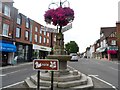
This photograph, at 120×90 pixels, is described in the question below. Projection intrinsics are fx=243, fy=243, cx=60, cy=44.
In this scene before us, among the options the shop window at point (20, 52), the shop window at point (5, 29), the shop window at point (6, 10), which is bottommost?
the shop window at point (20, 52)

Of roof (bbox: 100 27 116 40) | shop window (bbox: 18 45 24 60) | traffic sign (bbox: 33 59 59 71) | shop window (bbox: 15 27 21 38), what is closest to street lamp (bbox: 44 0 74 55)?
traffic sign (bbox: 33 59 59 71)

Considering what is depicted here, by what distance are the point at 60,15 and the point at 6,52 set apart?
27.1 meters

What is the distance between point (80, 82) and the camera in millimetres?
11594

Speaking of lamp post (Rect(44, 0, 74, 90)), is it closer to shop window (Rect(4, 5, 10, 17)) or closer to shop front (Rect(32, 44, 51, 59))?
shop window (Rect(4, 5, 10, 17))

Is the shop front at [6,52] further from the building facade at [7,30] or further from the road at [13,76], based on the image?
the road at [13,76]

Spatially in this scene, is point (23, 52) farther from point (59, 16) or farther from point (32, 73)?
point (59, 16)

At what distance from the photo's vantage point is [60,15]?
12.5 meters

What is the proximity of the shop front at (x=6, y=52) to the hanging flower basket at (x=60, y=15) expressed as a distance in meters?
22.5

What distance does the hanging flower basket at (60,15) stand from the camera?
12.5 metres

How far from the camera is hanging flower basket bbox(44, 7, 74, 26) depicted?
12514mm

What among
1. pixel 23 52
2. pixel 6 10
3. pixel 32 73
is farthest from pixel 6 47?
pixel 32 73

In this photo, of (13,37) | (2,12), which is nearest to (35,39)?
(13,37)

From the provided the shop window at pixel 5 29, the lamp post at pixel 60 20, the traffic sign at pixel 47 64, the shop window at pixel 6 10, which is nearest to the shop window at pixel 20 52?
the shop window at pixel 5 29

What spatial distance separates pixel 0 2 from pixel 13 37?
7.05 m
